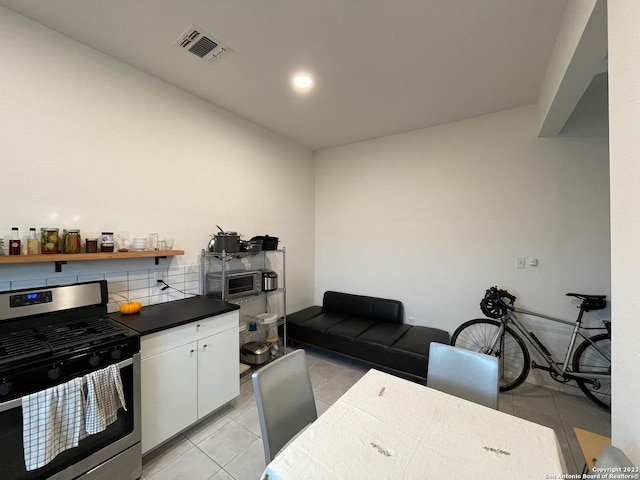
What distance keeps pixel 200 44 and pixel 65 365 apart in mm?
2182

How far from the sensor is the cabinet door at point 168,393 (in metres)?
1.71

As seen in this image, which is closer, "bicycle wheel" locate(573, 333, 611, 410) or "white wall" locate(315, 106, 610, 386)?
"bicycle wheel" locate(573, 333, 611, 410)

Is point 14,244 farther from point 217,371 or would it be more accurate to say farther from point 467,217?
point 467,217

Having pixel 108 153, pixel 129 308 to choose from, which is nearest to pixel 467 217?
pixel 129 308

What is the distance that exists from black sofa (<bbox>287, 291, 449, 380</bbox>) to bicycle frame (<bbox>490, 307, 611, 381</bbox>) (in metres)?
0.67

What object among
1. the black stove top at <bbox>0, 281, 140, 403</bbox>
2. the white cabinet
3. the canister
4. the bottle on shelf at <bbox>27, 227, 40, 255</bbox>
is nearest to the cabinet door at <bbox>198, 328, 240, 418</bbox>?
the white cabinet

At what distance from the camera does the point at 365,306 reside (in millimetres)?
3607

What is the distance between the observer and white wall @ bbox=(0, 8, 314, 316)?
1666 millimetres

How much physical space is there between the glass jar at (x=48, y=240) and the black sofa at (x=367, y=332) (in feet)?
8.11

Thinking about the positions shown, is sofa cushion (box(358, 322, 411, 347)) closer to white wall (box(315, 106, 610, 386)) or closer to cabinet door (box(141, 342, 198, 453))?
white wall (box(315, 106, 610, 386))

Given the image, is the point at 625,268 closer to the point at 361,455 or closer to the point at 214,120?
the point at 361,455

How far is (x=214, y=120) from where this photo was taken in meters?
2.78

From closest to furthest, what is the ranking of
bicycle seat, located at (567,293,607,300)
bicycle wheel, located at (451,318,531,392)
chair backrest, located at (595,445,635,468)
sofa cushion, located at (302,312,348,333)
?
1. chair backrest, located at (595,445,635,468)
2. bicycle seat, located at (567,293,607,300)
3. bicycle wheel, located at (451,318,531,392)
4. sofa cushion, located at (302,312,348,333)

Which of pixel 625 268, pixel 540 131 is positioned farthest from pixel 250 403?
pixel 540 131
